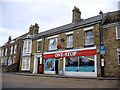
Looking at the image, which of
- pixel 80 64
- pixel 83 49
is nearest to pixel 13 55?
pixel 80 64

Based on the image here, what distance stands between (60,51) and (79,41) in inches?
131

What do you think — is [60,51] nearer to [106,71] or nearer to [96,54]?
[96,54]

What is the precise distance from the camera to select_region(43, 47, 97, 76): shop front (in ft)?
47.7

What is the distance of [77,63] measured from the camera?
15.8 meters

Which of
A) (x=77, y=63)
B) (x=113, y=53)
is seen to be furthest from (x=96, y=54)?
(x=77, y=63)

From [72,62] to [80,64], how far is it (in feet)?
4.21

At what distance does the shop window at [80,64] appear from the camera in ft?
47.8

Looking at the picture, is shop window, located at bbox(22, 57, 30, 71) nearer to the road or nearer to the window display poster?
the window display poster

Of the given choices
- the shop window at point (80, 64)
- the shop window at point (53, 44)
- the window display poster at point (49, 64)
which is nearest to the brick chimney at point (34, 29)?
the shop window at point (53, 44)

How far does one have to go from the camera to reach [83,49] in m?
15.4

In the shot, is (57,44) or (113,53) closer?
(113,53)

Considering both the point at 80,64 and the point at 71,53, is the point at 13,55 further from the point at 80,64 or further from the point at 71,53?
the point at 80,64

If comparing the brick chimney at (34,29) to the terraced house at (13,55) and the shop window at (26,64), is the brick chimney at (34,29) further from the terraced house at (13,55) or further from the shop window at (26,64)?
the shop window at (26,64)

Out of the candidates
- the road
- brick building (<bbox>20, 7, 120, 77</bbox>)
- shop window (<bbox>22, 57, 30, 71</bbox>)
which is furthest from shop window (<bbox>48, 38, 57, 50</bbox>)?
the road
